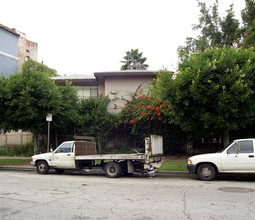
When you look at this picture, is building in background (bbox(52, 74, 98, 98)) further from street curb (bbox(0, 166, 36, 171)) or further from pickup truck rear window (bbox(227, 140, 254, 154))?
pickup truck rear window (bbox(227, 140, 254, 154))

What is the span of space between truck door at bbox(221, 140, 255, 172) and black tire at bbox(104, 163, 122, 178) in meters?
4.32

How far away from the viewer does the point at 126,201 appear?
7188 millimetres

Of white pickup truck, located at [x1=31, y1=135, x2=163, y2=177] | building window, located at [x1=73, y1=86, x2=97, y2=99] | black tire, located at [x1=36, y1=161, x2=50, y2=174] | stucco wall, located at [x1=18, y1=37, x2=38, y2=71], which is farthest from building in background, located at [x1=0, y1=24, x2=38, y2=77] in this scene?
white pickup truck, located at [x1=31, y1=135, x2=163, y2=177]

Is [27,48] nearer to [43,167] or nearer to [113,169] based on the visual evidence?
A: [43,167]

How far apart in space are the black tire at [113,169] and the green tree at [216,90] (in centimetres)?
402

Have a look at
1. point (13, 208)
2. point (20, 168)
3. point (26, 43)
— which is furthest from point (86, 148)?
point (26, 43)

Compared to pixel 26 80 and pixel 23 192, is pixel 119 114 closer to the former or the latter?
pixel 26 80

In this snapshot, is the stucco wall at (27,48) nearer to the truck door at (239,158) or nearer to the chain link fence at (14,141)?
the chain link fence at (14,141)

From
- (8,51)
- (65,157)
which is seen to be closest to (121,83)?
(65,157)

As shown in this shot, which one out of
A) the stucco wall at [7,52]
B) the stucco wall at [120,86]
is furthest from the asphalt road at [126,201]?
the stucco wall at [7,52]

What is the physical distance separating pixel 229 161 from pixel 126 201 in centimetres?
527

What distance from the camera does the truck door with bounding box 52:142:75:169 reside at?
508 inches

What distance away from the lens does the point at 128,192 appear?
334 inches

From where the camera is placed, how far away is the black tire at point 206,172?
35.4 ft
